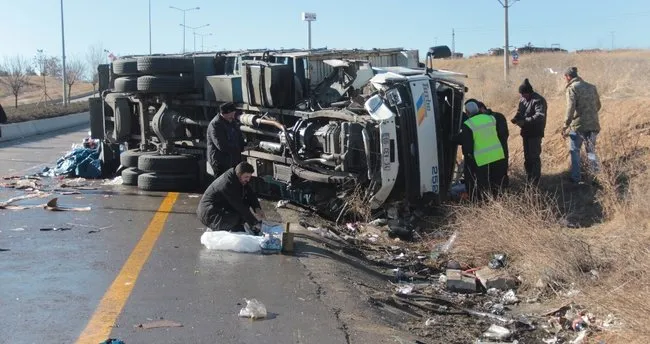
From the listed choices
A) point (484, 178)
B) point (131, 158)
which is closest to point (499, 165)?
point (484, 178)

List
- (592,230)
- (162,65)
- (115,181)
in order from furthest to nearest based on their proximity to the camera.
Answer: (115,181) → (162,65) → (592,230)

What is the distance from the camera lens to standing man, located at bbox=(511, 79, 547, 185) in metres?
10.6

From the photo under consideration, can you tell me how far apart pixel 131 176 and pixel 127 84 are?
155cm

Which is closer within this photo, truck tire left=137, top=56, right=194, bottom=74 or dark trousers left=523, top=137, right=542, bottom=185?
dark trousers left=523, top=137, right=542, bottom=185

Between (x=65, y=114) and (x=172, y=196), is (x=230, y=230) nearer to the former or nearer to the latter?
(x=172, y=196)

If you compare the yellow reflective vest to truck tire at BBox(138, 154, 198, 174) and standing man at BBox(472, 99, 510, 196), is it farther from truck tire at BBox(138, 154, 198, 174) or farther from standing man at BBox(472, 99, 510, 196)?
truck tire at BBox(138, 154, 198, 174)

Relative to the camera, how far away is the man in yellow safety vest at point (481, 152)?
975 centimetres

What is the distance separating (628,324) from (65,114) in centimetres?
3649

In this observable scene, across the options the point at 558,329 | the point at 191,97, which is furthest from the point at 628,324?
the point at 191,97

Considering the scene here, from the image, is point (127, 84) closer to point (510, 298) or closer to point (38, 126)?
point (510, 298)

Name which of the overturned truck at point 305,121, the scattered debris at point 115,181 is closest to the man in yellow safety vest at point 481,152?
the overturned truck at point 305,121

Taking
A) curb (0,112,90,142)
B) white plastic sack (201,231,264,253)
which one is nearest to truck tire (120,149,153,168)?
white plastic sack (201,231,264,253)

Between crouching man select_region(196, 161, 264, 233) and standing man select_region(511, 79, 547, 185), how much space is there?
4.50 metres

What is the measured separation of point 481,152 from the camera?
9797 millimetres
